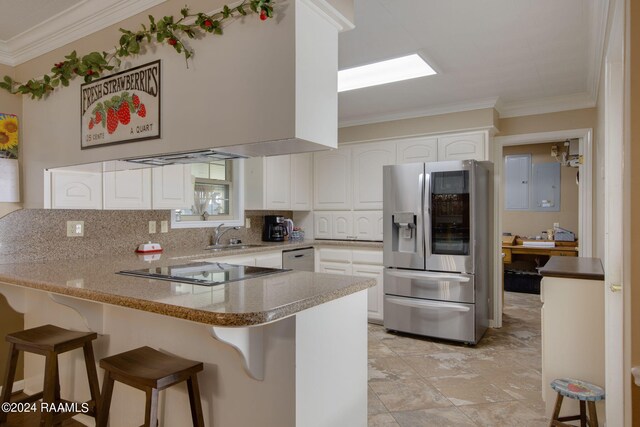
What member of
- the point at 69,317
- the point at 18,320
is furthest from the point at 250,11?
the point at 18,320

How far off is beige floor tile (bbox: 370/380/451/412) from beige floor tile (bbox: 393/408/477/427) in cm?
6

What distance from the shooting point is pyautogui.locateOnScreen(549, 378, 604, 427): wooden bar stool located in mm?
1923

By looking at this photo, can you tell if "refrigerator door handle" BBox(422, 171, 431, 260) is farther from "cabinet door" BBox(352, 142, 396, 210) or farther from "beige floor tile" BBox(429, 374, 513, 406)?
"beige floor tile" BBox(429, 374, 513, 406)

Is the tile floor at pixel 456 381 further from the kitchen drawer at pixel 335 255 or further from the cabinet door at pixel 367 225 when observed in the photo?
the cabinet door at pixel 367 225

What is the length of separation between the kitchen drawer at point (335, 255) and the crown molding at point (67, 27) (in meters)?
3.13

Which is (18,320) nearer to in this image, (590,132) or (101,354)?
(101,354)

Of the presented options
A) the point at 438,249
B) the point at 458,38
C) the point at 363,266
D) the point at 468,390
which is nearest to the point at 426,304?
the point at 438,249

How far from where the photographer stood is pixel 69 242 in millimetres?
2775

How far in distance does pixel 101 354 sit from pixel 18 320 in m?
1.09

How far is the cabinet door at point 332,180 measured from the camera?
4766 mm

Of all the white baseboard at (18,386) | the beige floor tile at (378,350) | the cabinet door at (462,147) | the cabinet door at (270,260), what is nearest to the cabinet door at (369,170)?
the cabinet door at (462,147)

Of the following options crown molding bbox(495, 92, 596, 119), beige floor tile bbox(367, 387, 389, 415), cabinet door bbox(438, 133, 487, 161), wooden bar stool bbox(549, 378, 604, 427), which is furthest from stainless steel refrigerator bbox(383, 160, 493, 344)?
wooden bar stool bbox(549, 378, 604, 427)

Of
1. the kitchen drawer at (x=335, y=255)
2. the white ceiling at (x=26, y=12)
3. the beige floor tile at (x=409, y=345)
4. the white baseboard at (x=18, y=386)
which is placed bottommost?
the beige floor tile at (x=409, y=345)

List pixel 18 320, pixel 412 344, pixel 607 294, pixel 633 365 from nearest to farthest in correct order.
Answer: pixel 633 365
pixel 607 294
pixel 18 320
pixel 412 344
